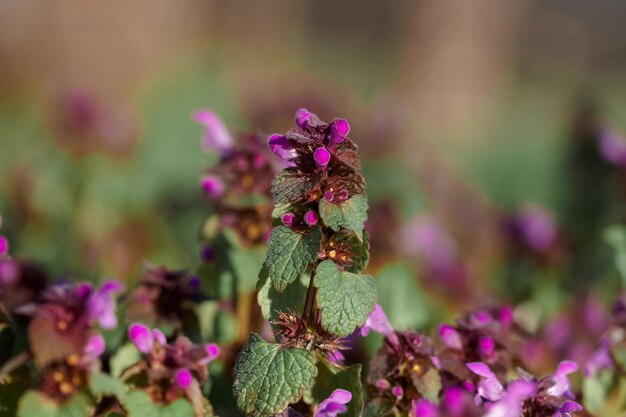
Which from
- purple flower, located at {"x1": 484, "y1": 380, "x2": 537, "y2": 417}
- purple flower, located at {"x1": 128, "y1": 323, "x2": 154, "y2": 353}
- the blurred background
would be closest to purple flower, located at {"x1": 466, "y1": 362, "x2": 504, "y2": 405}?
purple flower, located at {"x1": 484, "y1": 380, "x2": 537, "y2": 417}

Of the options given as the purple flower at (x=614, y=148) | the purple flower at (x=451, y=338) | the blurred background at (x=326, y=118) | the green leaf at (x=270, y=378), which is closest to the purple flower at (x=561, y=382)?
the purple flower at (x=451, y=338)

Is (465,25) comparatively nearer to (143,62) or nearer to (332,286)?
(143,62)

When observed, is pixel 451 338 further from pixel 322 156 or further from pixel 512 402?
pixel 322 156

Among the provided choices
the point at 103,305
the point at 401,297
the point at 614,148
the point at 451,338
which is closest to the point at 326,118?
the point at 614,148

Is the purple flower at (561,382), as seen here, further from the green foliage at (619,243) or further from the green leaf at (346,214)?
the green foliage at (619,243)

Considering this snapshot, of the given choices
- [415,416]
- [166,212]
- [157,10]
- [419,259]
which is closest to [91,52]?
[157,10]

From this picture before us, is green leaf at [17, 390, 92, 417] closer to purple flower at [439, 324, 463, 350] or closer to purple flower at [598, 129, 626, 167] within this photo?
purple flower at [439, 324, 463, 350]
